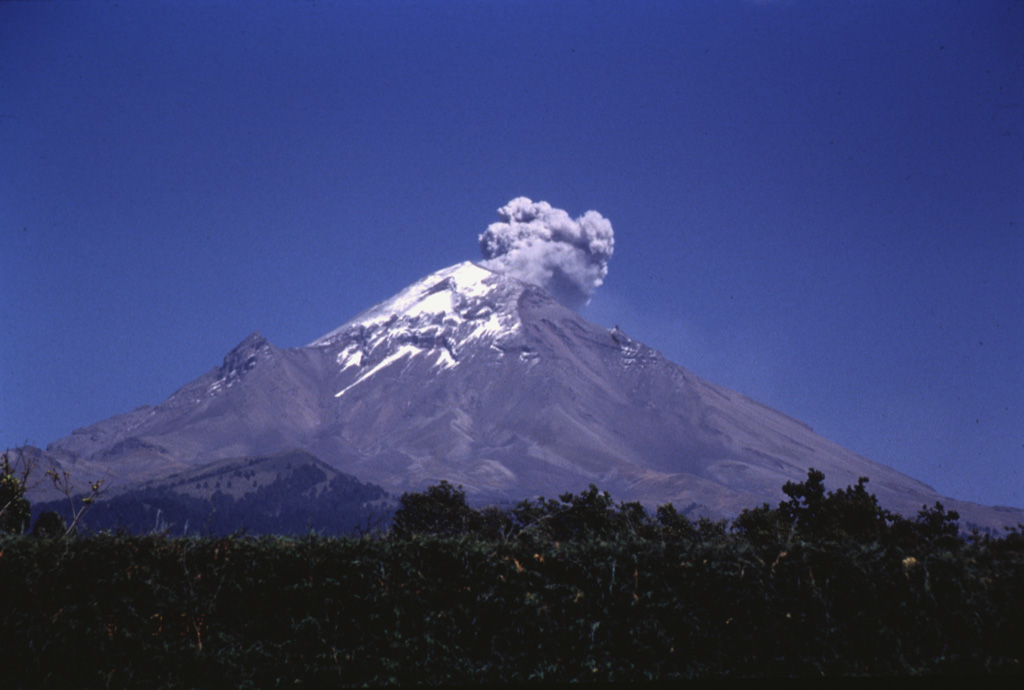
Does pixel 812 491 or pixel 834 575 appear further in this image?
pixel 812 491

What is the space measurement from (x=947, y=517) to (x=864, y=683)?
93.3ft

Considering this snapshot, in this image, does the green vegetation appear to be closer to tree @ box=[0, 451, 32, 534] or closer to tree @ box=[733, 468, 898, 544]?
tree @ box=[0, 451, 32, 534]

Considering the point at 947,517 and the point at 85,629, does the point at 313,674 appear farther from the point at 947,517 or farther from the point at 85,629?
the point at 947,517

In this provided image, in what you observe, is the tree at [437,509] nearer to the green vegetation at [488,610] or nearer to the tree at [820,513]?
the tree at [820,513]

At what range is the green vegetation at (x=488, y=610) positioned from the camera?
10227mm

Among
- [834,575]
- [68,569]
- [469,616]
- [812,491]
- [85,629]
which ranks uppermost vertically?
[812,491]

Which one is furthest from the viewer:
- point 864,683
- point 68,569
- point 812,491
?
point 812,491

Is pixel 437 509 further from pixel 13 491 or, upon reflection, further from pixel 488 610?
pixel 488 610

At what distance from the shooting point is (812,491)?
32625mm

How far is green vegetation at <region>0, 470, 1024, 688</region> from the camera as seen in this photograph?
1023 centimetres

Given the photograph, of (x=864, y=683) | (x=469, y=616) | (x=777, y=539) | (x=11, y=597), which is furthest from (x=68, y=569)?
(x=864, y=683)

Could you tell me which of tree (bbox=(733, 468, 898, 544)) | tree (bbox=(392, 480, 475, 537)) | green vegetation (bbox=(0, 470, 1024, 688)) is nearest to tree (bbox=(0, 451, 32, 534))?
green vegetation (bbox=(0, 470, 1024, 688))

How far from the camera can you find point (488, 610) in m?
10.6

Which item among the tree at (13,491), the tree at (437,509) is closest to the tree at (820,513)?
the tree at (437,509)
